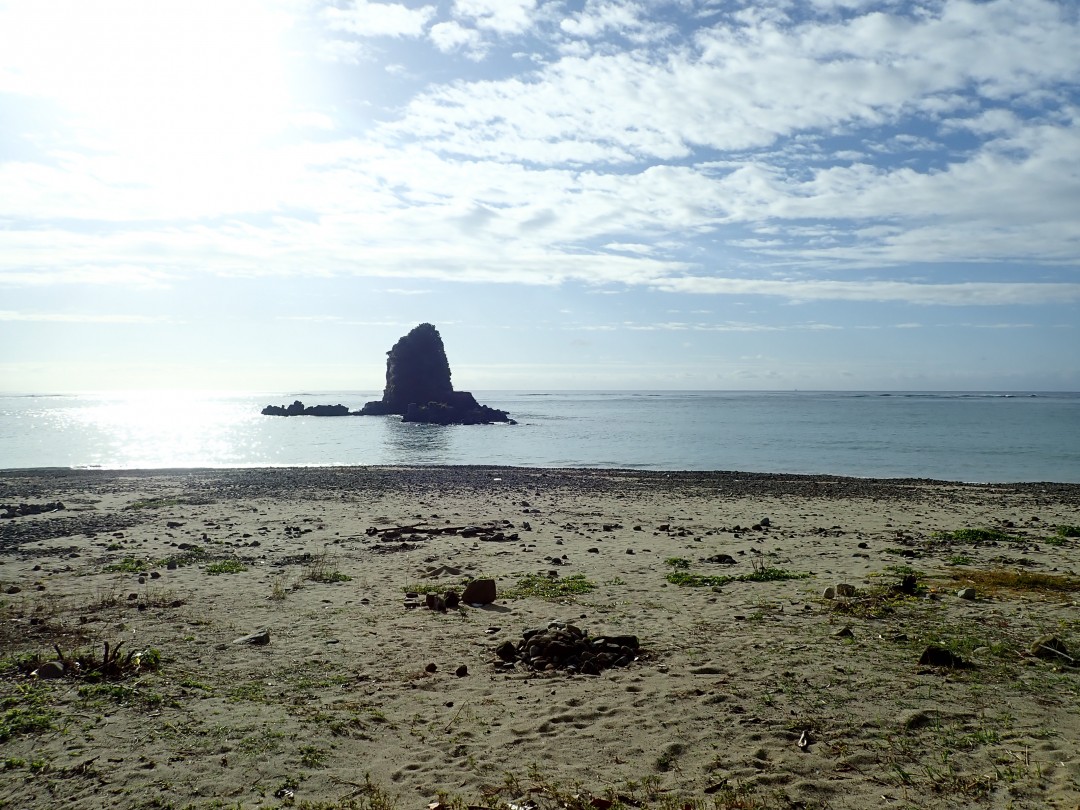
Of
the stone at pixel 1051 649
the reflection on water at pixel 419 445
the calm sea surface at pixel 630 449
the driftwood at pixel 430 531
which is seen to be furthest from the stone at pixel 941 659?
the reflection on water at pixel 419 445

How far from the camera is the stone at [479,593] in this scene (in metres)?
12.0

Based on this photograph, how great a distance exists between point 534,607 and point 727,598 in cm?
349

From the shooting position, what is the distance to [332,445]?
218 feet

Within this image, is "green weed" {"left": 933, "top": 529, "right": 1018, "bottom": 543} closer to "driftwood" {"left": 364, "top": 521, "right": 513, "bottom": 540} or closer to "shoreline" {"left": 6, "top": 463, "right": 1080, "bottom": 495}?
"driftwood" {"left": 364, "top": 521, "right": 513, "bottom": 540}

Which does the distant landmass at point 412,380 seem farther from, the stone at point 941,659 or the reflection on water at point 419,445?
the stone at point 941,659

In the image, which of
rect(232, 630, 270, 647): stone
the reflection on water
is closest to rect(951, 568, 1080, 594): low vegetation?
rect(232, 630, 270, 647): stone

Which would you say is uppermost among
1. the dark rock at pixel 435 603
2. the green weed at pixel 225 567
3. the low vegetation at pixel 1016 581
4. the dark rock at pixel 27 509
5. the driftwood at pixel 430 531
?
the low vegetation at pixel 1016 581

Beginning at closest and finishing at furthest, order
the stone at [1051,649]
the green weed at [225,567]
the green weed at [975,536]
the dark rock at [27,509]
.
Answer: the stone at [1051,649], the green weed at [225,567], the green weed at [975,536], the dark rock at [27,509]

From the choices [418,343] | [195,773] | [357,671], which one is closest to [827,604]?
[357,671]

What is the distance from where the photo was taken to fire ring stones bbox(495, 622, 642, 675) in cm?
891

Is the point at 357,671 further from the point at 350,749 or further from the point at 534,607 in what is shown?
the point at 534,607

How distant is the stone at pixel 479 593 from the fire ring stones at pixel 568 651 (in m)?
2.39

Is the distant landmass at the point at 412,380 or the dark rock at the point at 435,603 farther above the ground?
the distant landmass at the point at 412,380

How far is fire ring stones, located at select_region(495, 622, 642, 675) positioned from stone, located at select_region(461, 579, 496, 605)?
2.39 m
